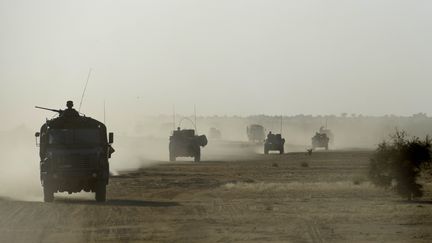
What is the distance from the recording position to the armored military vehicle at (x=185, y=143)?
83250 millimetres

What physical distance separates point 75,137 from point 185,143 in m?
48.6

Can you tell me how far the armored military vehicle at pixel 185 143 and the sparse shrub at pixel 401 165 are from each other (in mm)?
44977

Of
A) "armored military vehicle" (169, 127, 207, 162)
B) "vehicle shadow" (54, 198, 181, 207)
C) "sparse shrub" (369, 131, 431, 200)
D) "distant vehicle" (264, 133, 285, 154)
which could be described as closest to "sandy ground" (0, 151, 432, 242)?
"vehicle shadow" (54, 198, 181, 207)

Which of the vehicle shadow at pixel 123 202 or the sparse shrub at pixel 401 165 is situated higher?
the sparse shrub at pixel 401 165

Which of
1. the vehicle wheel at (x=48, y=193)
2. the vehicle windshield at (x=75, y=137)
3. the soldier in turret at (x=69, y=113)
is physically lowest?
the vehicle wheel at (x=48, y=193)

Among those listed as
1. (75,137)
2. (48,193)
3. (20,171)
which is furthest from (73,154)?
(20,171)

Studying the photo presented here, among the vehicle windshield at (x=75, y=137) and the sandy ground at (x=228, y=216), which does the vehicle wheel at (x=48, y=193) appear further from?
the vehicle windshield at (x=75, y=137)

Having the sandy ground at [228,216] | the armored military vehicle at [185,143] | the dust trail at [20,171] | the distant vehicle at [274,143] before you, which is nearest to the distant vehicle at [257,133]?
the dust trail at [20,171]

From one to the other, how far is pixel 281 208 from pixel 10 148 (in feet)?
226

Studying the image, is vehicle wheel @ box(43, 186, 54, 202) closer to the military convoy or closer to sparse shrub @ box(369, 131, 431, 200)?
the military convoy

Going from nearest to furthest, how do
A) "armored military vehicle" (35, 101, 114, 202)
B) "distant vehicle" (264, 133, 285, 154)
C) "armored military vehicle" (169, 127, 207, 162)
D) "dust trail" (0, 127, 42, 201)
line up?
1. "armored military vehicle" (35, 101, 114, 202)
2. "dust trail" (0, 127, 42, 201)
3. "armored military vehicle" (169, 127, 207, 162)
4. "distant vehicle" (264, 133, 285, 154)

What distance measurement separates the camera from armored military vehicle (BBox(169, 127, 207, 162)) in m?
83.2

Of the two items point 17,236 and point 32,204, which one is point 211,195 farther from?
point 17,236

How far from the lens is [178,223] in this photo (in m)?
27.0
